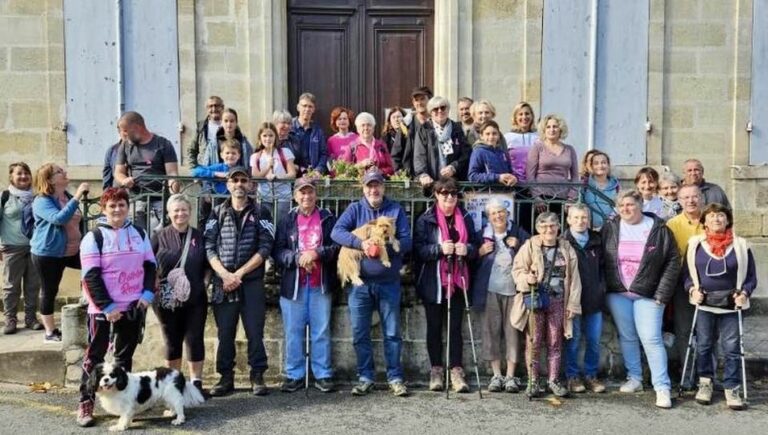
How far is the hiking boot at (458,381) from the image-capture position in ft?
20.7

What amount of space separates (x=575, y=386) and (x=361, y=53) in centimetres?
503

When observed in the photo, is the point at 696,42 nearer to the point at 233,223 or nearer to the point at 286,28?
the point at 286,28

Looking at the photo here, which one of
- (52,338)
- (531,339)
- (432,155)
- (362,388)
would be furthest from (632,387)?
(52,338)

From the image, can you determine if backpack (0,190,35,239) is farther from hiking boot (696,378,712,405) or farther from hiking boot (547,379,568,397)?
hiking boot (696,378,712,405)

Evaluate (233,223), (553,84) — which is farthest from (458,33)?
(233,223)

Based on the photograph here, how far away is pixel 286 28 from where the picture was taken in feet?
30.8

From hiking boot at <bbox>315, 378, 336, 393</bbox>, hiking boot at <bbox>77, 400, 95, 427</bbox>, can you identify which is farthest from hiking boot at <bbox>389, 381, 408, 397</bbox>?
hiking boot at <bbox>77, 400, 95, 427</bbox>

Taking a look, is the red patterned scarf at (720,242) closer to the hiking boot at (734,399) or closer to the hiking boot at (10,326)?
the hiking boot at (734,399)

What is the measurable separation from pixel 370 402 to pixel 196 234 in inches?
75.1

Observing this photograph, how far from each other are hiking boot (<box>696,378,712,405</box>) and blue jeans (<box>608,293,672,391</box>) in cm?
24

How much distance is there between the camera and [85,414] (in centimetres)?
558

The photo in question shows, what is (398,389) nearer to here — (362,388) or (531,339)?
(362,388)

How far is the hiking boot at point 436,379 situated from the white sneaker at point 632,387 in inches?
58.4

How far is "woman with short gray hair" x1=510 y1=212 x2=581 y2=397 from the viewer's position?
243 inches
